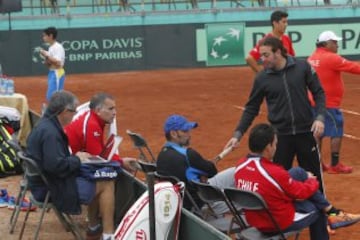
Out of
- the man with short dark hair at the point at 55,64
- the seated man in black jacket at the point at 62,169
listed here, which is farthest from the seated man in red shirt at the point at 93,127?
the man with short dark hair at the point at 55,64

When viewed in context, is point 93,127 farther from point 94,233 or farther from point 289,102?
point 289,102

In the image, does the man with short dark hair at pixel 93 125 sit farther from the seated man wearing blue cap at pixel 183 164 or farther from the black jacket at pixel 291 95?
the black jacket at pixel 291 95

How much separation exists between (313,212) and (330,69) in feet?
13.4

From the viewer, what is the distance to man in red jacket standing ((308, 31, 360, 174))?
31.2ft

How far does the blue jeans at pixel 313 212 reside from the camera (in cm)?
577

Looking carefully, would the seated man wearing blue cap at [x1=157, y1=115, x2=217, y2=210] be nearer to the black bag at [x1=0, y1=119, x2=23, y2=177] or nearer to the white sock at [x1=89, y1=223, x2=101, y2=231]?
the white sock at [x1=89, y1=223, x2=101, y2=231]

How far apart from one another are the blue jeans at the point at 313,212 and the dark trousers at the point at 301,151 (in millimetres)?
1072

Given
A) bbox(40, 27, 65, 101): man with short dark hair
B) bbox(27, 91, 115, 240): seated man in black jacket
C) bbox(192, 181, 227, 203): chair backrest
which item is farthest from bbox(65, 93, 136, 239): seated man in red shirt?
bbox(40, 27, 65, 101): man with short dark hair

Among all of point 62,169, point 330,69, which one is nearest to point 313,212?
point 62,169

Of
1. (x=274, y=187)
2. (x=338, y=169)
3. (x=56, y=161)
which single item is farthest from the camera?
(x=338, y=169)

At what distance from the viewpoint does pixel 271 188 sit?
5566mm

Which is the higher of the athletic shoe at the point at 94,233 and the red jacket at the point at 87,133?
the red jacket at the point at 87,133

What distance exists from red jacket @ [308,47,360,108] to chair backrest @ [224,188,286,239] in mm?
4245

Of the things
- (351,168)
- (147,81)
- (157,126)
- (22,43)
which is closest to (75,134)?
(351,168)
